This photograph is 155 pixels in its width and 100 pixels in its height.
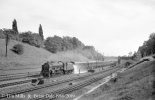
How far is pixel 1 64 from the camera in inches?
1848

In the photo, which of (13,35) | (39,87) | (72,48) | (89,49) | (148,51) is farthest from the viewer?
(89,49)

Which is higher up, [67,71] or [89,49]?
[89,49]

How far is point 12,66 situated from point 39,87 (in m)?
27.8

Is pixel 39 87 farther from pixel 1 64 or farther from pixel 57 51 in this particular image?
pixel 57 51

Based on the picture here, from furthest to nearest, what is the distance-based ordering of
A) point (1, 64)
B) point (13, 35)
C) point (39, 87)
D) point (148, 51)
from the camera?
point (13, 35) → point (148, 51) → point (1, 64) → point (39, 87)

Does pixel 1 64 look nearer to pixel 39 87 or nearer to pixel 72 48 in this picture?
pixel 39 87

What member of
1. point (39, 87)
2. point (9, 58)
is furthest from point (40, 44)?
point (39, 87)

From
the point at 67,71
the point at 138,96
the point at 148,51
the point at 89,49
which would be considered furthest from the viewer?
the point at 89,49

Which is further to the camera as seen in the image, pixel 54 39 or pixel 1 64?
pixel 54 39

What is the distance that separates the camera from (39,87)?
24766 millimetres

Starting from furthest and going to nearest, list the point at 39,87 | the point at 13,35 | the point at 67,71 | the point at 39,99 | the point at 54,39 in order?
the point at 54,39 < the point at 13,35 < the point at 67,71 < the point at 39,87 < the point at 39,99

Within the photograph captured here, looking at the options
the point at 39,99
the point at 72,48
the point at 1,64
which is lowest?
the point at 39,99

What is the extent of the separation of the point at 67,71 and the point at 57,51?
54450 millimetres

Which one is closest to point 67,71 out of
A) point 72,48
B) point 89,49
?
point 72,48
